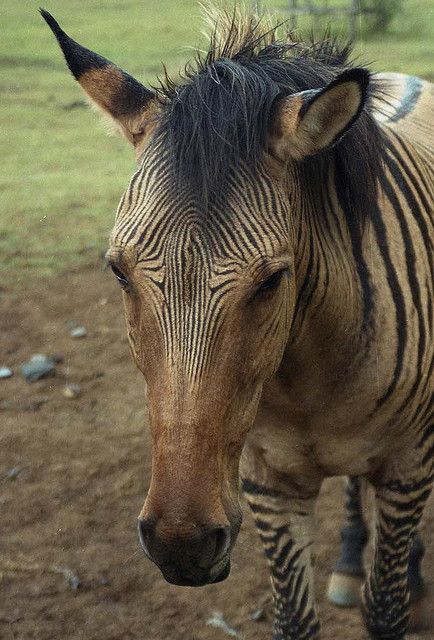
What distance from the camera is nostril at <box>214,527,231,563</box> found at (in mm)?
2205

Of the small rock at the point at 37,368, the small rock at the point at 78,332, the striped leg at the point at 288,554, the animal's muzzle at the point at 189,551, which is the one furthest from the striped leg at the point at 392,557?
the small rock at the point at 78,332

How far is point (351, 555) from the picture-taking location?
420 centimetres

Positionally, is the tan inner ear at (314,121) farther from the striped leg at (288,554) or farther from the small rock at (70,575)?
the small rock at (70,575)

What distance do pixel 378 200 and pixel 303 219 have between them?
1.88 ft

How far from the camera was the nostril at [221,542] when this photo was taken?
2205 millimetres

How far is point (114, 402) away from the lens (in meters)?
5.65

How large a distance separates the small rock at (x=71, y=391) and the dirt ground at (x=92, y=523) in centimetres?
3

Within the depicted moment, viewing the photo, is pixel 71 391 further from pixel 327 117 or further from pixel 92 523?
pixel 327 117

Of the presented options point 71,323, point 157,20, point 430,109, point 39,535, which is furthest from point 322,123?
point 157,20

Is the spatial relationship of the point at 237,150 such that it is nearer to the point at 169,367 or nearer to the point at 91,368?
the point at 169,367

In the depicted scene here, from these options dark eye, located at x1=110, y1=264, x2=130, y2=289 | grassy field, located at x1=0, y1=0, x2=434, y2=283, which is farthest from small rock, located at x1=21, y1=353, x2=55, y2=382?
dark eye, located at x1=110, y1=264, x2=130, y2=289

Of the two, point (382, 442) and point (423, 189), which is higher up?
point (423, 189)

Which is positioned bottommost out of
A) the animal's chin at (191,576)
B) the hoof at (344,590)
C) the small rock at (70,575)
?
the small rock at (70,575)

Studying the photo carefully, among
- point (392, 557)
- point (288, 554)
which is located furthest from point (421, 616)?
point (288, 554)
